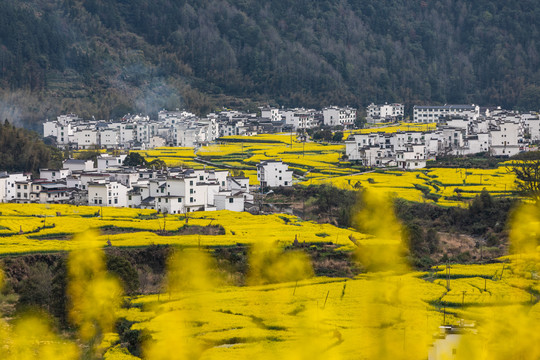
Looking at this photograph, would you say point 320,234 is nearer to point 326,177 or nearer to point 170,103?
point 326,177

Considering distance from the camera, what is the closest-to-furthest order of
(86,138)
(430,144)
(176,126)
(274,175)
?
(274,175), (430,144), (86,138), (176,126)

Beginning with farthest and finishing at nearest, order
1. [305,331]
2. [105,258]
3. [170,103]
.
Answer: [170,103]
[105,258]
[305,331]

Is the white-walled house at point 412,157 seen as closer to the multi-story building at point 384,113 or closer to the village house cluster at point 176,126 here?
the village house cluster at point 176,126

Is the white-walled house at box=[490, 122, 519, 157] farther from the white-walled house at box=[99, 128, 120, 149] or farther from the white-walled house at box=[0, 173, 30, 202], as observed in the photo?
the white-walled house at box=[0, 173, 30, 202]

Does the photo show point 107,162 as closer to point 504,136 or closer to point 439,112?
point 504,136

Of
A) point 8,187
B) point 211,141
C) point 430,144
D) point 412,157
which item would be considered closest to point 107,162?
point 8,187

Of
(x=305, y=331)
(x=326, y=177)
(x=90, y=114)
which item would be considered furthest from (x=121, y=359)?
(x=90, y=114)

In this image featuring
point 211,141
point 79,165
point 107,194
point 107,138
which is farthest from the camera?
point 211,141
